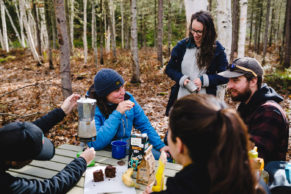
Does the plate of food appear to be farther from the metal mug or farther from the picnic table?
the metal mug

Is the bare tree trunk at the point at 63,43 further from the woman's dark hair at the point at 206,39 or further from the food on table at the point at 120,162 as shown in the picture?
the food on table at the point at 120,162

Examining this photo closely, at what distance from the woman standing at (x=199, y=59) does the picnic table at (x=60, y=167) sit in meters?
1.46

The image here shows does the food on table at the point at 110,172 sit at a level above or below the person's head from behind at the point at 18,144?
below

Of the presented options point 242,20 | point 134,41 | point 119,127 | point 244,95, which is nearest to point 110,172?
point 119,127

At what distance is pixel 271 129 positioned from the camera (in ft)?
6.33

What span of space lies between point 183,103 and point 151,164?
87cm

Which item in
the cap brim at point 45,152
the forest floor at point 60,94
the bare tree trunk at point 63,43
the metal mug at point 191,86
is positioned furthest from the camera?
the forest floor at point 60,94

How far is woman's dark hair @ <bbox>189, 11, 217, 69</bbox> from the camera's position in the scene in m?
2.96

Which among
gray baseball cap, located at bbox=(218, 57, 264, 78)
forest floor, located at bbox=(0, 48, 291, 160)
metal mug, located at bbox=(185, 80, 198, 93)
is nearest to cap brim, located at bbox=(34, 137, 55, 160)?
forest floor, located at bbox=(0, 48, 291, 160)

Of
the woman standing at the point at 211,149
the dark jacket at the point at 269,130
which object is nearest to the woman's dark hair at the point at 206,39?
the dark jacket at the point at 269,130

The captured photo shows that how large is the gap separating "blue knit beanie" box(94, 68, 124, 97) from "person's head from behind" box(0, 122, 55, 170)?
1.22 m

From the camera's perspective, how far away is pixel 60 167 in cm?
211

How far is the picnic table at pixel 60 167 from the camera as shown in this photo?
1.89m

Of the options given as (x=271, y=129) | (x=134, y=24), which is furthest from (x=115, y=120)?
(x=134, y=24)
